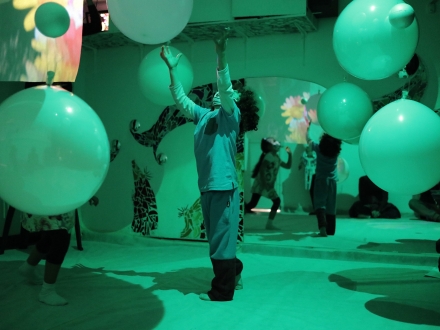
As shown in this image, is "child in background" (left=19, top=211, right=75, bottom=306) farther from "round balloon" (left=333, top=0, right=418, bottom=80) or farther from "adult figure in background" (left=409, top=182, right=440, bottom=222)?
"adult figure in background" (left=409, top=182, right=440, bottom=222)

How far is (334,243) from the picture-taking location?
4.31 metres

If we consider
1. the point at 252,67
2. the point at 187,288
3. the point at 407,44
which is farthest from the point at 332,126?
the point at 252,67

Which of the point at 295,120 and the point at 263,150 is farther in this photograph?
the point at 295,120

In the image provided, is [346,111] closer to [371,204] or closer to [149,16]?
[149,16]

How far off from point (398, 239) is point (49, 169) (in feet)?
11.5

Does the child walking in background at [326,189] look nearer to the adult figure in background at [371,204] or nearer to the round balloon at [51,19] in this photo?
the adult figure in background at [371,204]

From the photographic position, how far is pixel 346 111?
2.88 meters

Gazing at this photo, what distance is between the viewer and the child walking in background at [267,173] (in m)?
5.65

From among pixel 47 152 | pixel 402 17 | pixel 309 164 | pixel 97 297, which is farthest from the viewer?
pixel 309 164

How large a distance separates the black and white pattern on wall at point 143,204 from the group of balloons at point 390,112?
2.71 meters

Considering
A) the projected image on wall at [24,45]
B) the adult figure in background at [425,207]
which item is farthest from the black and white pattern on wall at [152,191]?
the projected image on wall at [24,45]

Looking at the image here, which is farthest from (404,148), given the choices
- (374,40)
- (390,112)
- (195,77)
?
(195,77)

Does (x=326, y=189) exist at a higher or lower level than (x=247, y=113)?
lower

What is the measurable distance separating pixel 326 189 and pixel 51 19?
3.37 m
